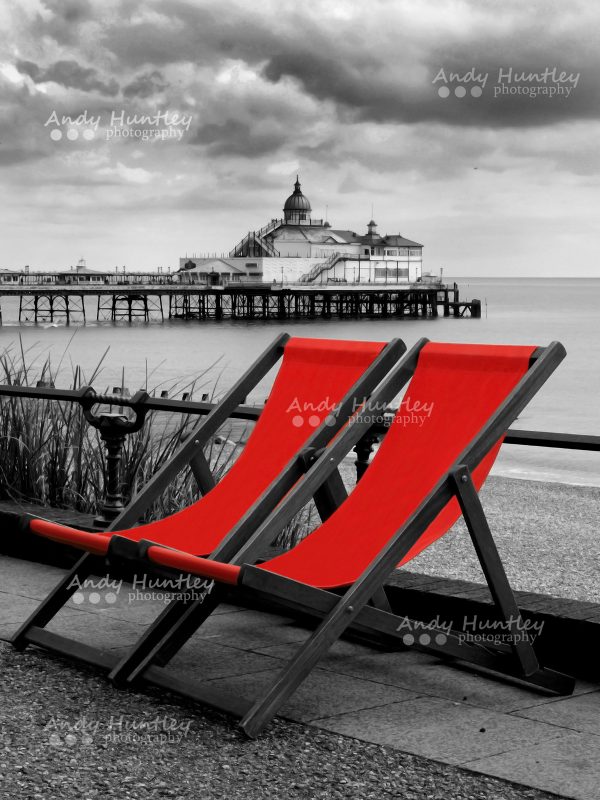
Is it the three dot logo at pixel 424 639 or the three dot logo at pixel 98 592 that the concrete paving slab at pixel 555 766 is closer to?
the three dot logo at pixel 424 639

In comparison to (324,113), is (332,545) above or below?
below

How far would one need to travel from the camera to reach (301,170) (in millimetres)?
129250

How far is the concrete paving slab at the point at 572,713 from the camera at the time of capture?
3012 millimetres

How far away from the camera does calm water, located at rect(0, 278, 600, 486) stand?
70.6ft

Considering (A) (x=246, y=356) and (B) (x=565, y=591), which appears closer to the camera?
(B) (x=565, y=591)

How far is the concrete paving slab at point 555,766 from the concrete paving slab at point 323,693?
1.60 ft

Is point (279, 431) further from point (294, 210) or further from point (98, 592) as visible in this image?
point (294, 210)

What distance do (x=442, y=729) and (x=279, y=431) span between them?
1.30 meters

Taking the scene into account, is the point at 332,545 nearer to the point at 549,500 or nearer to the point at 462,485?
the point at 462,485

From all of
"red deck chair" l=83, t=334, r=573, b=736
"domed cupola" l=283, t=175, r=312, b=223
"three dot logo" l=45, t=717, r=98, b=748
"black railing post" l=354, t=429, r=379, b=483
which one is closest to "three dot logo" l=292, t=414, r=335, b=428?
"black railing post" l=354, t=429, r=379, b=483

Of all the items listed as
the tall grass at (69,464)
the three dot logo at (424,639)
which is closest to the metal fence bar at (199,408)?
the tall grass at (69,464)

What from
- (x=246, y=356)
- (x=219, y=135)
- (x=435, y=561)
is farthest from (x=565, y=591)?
(x=219, y=135)

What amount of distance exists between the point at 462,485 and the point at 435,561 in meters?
4.84

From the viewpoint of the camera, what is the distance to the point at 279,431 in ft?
12.9
